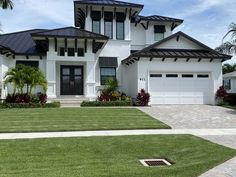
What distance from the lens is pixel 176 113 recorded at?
19656 millimetres

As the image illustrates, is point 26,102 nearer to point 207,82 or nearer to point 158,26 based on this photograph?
point 207,82

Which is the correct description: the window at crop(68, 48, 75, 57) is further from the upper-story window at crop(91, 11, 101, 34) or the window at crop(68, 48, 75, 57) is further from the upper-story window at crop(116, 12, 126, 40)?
the upper-story window at crop(116, 12, 126, 40)

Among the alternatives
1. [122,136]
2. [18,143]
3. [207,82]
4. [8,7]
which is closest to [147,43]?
[207,82]

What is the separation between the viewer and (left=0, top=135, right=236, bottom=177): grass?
7145 millimetres

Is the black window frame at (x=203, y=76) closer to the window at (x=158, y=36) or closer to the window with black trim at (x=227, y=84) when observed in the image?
the window at (x=158, y=36)

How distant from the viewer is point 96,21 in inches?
1166

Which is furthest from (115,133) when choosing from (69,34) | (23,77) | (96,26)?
(96,26)

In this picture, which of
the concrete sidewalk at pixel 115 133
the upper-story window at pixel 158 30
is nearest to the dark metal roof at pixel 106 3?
the upper-story window at pixel 158 30

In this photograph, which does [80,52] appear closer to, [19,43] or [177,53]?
[19,43]

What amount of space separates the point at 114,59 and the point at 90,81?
3.60m

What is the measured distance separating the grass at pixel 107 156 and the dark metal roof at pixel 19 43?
17.7 metres

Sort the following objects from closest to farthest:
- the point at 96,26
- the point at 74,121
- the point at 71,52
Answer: the point at 74,121, the point at 71,52, the point at 96,26

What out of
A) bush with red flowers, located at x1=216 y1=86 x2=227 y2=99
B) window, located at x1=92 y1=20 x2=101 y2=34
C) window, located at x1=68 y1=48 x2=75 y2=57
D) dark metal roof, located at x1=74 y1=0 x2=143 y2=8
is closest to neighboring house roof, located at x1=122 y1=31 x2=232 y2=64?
bush with red flowers, located at x1=216 y1=86 x2=227 y2=99

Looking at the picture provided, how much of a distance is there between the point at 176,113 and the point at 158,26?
49.4 ft
